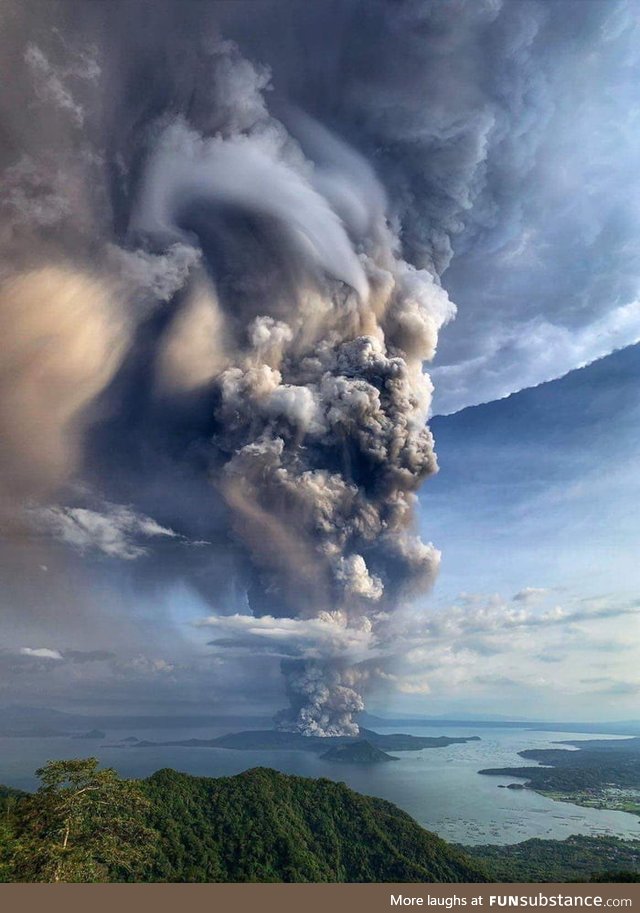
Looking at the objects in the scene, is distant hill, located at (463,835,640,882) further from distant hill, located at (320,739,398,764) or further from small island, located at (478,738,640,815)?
distant hill, located at (320,739,398,764)

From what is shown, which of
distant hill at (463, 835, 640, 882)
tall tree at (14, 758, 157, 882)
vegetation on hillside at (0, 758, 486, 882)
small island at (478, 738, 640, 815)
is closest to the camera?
tall tree at (14, 758, 157, 882)

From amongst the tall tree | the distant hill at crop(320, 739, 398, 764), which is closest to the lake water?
the distant hill at crop(320, 739, 398, 764)

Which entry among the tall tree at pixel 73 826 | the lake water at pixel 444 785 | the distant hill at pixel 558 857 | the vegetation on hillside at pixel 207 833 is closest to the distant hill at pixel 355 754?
the lake water at pixel 444 785

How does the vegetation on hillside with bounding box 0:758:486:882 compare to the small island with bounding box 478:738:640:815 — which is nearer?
the vegetation on hillside with bounding box 0:758:486:882

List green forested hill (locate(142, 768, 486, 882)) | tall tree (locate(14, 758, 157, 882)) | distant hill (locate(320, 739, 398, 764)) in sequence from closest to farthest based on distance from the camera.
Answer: tall tree (locate(14, 758, 157, 882)), green forested hill (locate(142, 768, 486, 882)), distant hill (locate(320, 739, 398, 764))

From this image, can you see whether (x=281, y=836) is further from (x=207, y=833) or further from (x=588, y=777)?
(x=588, y=777)
